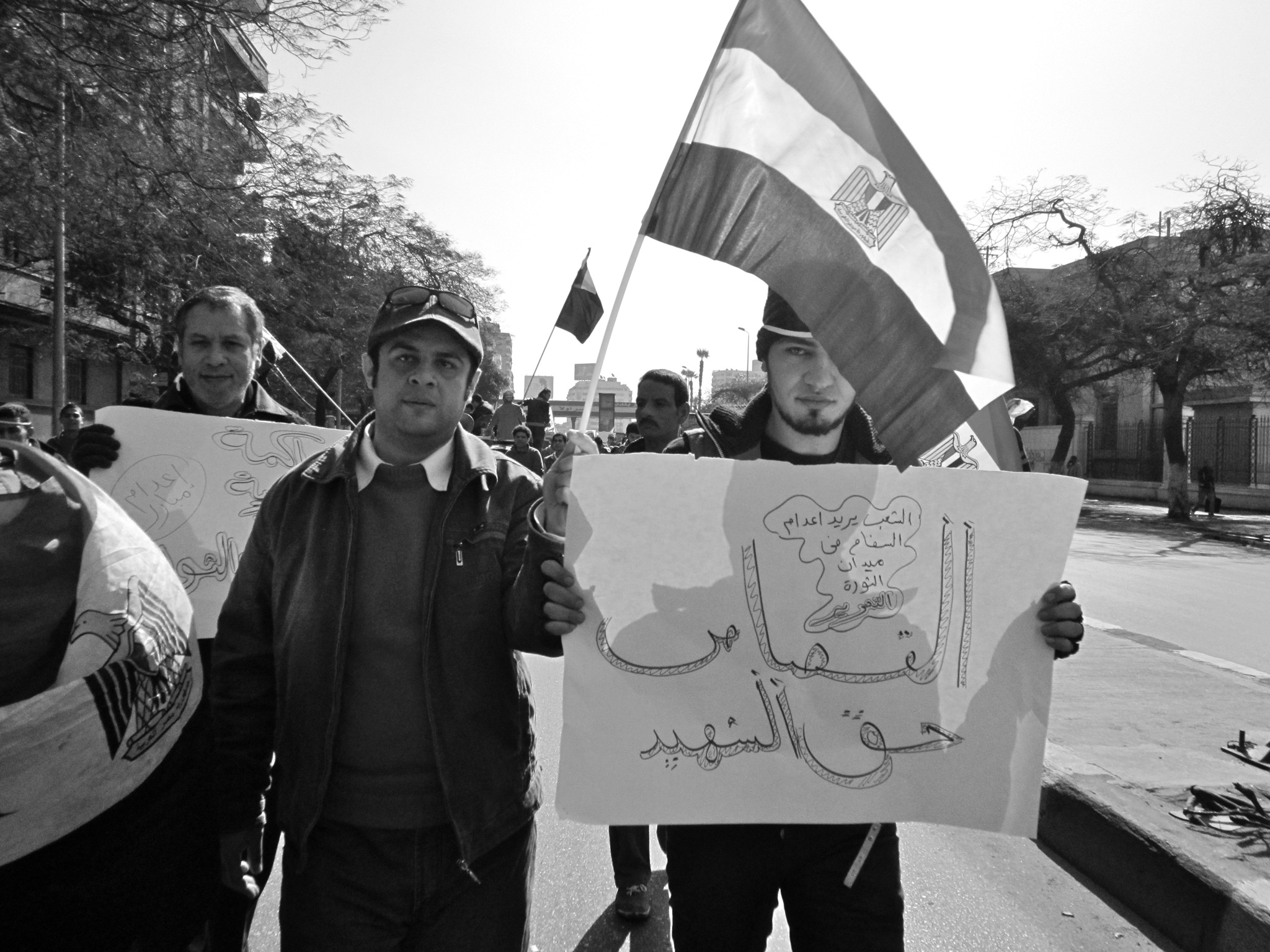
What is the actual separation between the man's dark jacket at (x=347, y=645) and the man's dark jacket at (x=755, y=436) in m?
0.59

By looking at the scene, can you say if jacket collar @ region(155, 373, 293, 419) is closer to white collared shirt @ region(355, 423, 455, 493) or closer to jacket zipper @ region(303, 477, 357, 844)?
white collared shirt @ region(355, 423, 455, 493)

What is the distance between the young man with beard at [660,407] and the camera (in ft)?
15.4

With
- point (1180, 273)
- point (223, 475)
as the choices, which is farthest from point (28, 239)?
point (1180, 273)

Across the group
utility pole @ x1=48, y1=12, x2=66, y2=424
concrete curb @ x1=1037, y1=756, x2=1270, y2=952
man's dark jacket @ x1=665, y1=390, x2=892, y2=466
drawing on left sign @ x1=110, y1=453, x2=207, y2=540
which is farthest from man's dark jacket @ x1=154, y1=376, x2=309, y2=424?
utility pole @ x1=48, y1=12, x2=66, y2=424

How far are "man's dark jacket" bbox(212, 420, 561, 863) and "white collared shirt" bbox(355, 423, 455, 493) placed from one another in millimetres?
25

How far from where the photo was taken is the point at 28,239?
1041cm

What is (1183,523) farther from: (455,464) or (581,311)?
(455,464)

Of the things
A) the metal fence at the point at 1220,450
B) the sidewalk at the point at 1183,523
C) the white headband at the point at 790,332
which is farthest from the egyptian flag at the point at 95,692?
the metal fence at the point at 1220,450

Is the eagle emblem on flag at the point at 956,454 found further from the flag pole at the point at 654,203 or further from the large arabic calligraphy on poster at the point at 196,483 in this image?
the large arabic calligraphy on poster at the point at 196,483

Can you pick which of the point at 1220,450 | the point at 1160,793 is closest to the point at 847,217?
the point at 1160,793

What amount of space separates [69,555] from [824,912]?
167cm

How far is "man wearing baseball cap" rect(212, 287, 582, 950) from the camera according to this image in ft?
6.10

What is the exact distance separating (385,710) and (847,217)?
1404 millimetres

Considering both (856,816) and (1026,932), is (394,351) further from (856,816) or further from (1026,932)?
(1026,932)
